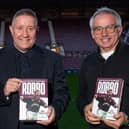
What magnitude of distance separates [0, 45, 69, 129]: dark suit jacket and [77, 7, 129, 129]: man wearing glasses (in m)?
0.17

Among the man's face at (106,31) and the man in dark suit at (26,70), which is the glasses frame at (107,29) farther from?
the man in dark suit at (26,70)

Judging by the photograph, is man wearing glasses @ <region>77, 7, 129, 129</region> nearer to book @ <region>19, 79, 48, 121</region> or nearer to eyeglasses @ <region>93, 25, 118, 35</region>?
eyeglasses @ <region>93, 25, 118, 35</region>

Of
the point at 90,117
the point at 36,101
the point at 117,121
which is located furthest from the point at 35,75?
the point at 117,121

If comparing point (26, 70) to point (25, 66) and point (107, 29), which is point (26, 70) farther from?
point (107, 29)

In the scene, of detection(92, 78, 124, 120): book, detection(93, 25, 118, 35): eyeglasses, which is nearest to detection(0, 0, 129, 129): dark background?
detection(93, 25, 118, 35): eyeglasses

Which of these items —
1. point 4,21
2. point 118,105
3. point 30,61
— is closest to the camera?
point 118,105

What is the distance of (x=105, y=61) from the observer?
305 cm

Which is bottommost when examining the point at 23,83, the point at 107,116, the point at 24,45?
the point at 107,116

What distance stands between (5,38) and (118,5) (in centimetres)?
463

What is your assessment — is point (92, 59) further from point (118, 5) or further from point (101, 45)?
point (118, 5)

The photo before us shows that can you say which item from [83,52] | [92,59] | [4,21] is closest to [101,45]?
[92,59]

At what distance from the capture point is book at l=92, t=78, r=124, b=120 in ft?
9.19

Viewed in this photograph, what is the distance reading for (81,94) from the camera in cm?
319

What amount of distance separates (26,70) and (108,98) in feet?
1.84
